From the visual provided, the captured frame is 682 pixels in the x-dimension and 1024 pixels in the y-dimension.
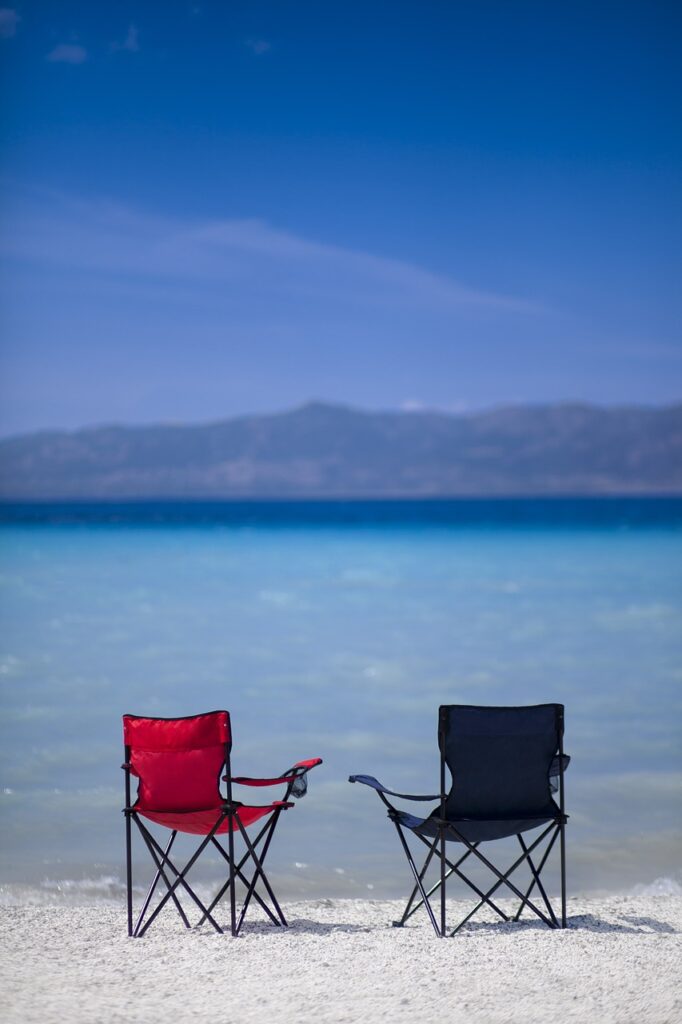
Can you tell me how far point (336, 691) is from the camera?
825cm

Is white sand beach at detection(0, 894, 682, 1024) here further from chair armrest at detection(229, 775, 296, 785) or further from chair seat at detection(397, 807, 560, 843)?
chair armrest at detection(229, 775, 296, 785)

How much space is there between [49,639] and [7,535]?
30.7 m

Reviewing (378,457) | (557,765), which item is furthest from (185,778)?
(378,457)

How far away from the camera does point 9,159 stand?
248 inches

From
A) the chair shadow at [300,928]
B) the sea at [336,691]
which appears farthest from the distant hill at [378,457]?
the chair shadow at [300,928]

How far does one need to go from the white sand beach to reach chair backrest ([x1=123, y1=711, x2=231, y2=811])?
39 cm

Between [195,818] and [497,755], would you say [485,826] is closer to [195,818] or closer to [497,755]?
[497,755]

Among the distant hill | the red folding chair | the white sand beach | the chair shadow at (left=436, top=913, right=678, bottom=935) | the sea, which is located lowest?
the sea

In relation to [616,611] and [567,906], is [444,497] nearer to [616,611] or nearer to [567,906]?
[616,611]

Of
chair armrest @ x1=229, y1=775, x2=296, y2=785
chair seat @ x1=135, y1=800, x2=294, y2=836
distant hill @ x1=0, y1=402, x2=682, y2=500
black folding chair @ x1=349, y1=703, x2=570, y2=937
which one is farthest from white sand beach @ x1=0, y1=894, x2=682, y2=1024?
distant hill @ x1=0, y1=402, x2=682, y2=500

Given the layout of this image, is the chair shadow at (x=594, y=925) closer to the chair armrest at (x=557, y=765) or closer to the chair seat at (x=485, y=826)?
the chair seat at (x=485, y=826)

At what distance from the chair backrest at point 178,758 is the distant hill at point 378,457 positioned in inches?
4544

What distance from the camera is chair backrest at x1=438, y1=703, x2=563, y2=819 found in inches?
115

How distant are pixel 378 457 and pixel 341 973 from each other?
464 feet
